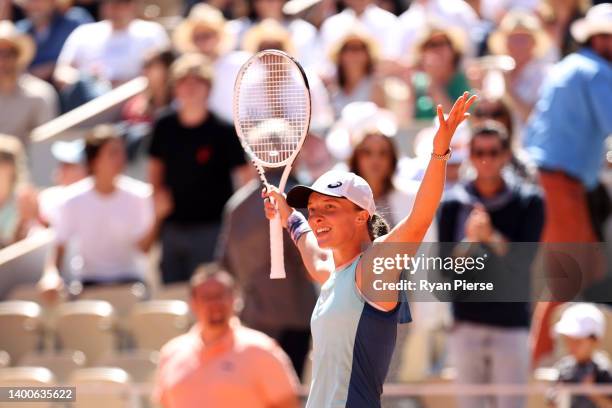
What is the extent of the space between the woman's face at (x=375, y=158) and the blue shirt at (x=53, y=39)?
495cm

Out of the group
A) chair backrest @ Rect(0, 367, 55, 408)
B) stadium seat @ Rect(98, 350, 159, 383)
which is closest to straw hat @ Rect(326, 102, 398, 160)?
stadium seat @ Rect(98, 350, 159, 383)

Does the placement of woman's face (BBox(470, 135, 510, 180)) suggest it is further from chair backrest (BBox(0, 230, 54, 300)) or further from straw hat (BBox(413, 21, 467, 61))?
chair backrest (BBox(0, 230, 54, 300))

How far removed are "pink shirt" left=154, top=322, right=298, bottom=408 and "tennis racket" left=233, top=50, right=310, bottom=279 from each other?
1.48 metres

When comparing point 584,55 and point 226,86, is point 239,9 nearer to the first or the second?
point 226,86

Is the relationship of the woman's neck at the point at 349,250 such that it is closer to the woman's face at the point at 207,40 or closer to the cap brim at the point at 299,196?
the cap brim at the point at 299,196

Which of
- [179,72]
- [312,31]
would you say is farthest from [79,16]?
[179,72]

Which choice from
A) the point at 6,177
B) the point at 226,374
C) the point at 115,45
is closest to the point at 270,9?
the point at 115,45

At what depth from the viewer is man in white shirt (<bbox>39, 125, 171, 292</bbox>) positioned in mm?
8547

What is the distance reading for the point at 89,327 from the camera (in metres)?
8.23

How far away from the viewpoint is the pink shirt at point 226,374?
6297 millimetres

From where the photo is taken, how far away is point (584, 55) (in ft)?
23.6

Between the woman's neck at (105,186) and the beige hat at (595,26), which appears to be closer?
the beige hat at (595,26)

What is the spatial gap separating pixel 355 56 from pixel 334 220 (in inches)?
184

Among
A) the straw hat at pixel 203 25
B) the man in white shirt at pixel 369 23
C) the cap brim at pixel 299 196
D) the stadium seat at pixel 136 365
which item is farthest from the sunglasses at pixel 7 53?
the cap brim at pixel 299 196
